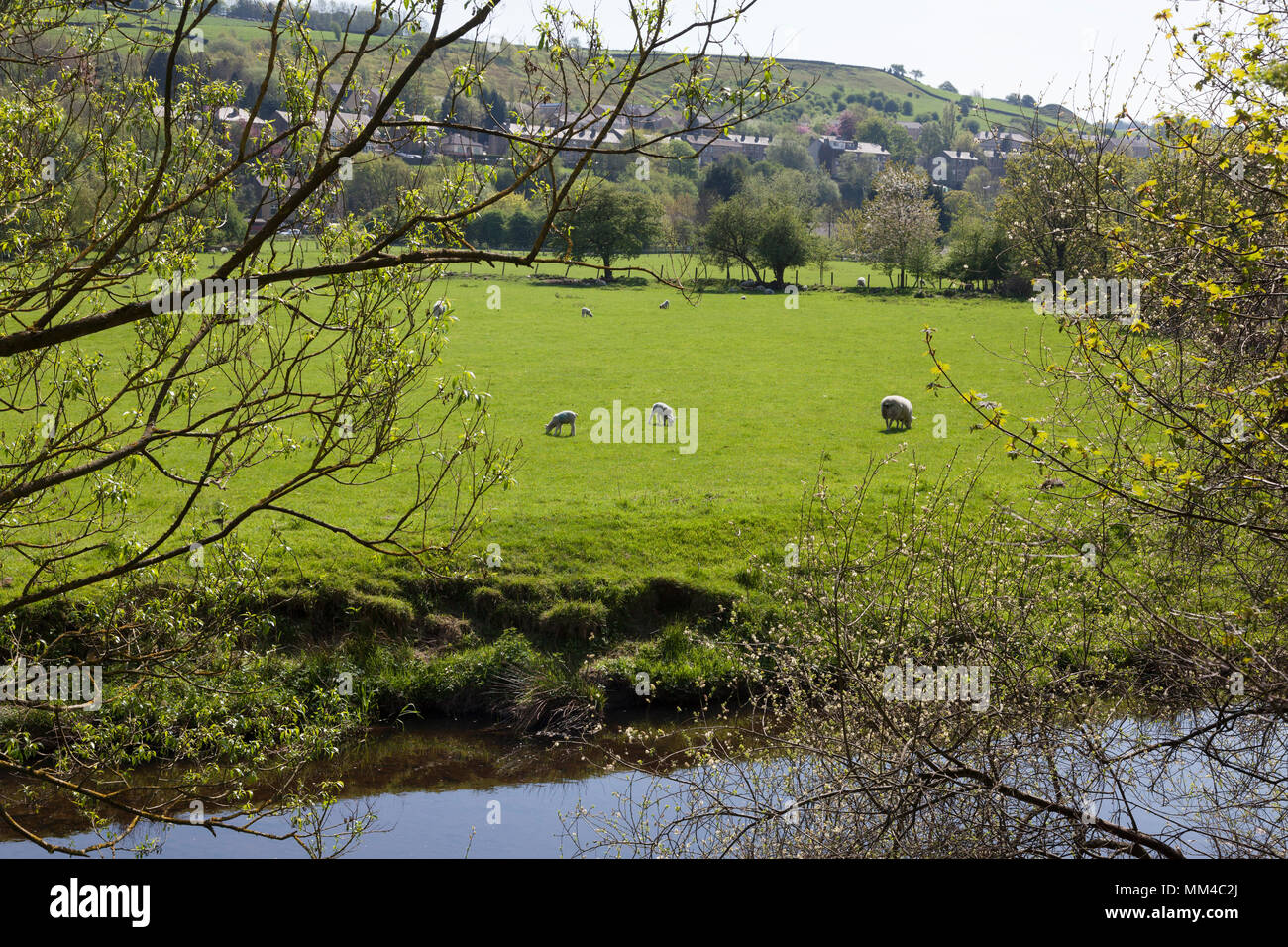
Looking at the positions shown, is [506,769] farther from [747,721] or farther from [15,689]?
[15,689]

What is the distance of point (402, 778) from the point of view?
460 inches

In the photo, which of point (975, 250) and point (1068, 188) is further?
point (975, 250)

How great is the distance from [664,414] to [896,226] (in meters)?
47.4

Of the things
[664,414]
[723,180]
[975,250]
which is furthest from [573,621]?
[723,180]

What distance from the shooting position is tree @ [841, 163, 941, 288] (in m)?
62.8

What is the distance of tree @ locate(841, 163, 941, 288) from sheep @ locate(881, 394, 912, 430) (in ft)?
128

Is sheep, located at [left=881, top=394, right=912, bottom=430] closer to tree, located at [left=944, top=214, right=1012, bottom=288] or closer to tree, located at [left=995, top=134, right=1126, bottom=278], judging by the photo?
tree, located at [left=995, top=134, right=1126, bottom=278]

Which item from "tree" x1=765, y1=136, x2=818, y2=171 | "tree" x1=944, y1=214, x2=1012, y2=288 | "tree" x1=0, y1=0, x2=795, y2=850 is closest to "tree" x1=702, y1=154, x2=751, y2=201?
"tree" x1=944, y1=214, x2=1012, y2=288

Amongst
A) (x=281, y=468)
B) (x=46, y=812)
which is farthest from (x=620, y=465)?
(x=46, y=812)

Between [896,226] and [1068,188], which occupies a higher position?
[896,226]

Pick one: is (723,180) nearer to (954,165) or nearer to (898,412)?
(954,165)

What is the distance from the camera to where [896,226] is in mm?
66875

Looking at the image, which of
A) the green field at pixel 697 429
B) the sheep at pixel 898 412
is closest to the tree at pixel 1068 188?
the green field at pixel 697 429
